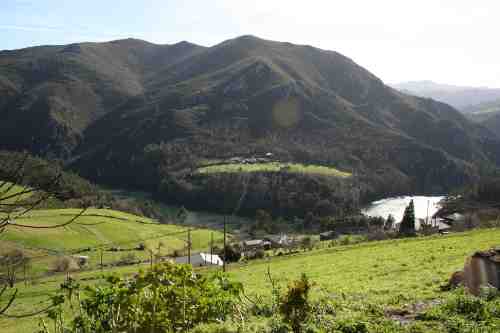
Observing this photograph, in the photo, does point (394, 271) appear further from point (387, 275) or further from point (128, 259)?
point (128, 259)

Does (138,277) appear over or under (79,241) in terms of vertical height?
over

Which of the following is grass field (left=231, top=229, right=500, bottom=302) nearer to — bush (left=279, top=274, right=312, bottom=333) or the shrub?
bush (left=279, top=274, right=312, bottom=333)

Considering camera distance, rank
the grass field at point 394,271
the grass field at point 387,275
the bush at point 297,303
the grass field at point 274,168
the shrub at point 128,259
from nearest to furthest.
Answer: the bush at point 297,303 < the grass field at point 387,275 < the grass field at point 394,271 < the shrub at point 128,259 < the grass field at point 274,168

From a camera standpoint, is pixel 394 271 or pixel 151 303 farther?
pixel 394 271

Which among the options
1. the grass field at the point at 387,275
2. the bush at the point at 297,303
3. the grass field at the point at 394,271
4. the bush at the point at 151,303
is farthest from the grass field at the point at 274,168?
the bush at the point at 297,303

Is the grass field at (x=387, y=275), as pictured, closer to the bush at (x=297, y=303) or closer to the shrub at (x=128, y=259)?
the bush at (x=297, y=303)

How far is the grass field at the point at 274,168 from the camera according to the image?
170 metres

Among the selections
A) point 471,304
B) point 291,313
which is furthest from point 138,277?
point 471,304

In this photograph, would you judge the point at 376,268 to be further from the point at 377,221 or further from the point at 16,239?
the point at 377,221

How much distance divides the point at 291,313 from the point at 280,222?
120m

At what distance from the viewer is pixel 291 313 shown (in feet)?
30.0

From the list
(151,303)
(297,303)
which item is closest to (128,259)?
(151,303)

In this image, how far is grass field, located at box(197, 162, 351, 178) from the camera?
169750 mm

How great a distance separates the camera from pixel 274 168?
567ft
